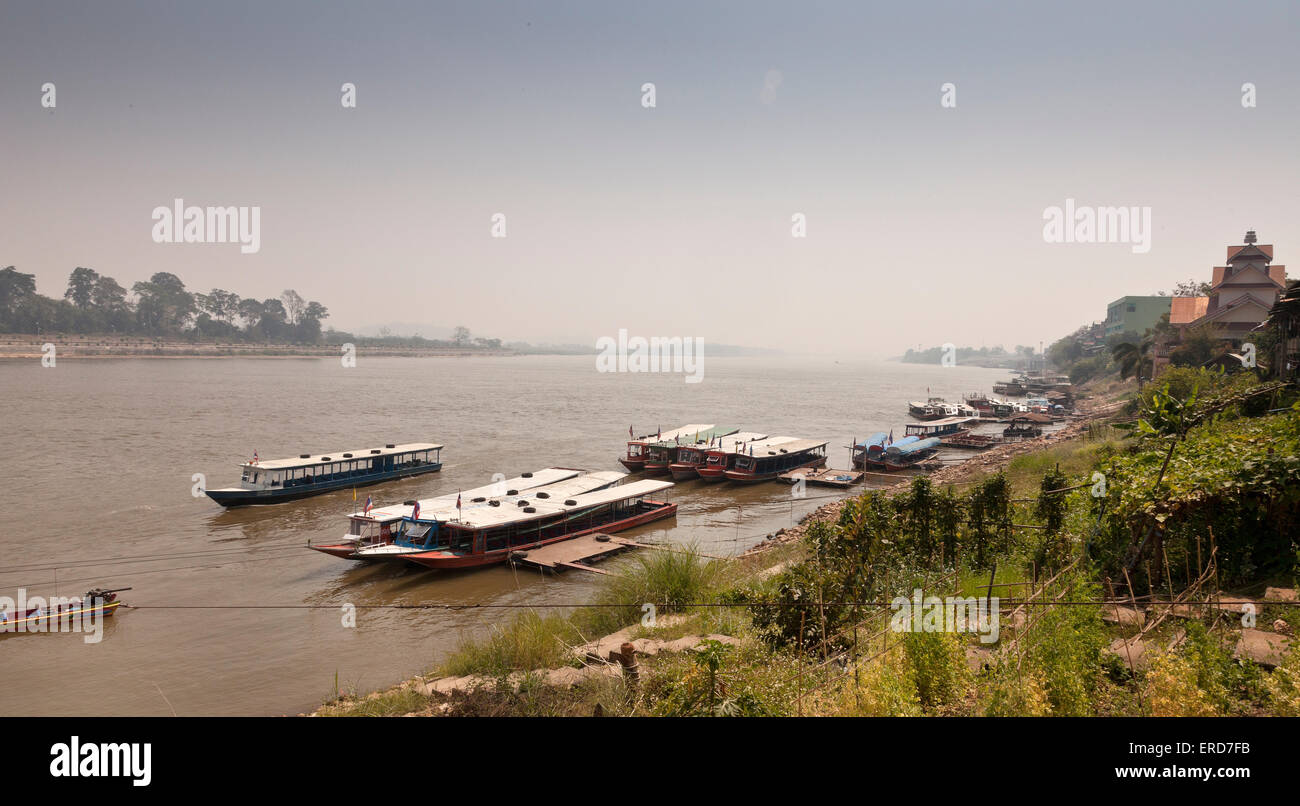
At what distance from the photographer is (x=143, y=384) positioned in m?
76.1

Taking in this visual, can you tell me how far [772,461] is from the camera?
36.5 metres

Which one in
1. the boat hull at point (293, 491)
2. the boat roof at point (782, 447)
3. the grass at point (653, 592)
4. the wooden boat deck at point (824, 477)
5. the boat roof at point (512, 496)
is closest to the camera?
the grass at point (653, 592)

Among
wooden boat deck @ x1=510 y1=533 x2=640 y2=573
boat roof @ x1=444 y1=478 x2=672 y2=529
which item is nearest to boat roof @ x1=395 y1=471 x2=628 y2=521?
boat roof @ x1=444 y1=478 x2=672 y2=529

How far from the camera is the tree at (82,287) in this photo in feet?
439

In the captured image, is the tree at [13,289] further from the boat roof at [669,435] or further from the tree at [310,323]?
the boat roof at [669,435]

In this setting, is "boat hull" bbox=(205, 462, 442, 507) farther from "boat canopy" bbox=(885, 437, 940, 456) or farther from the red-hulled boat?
"boat canopy" bbox=(885, 437, 940, 456)

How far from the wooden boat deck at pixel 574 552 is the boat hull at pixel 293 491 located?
13.5 m

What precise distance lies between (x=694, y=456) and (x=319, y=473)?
18.9 meters

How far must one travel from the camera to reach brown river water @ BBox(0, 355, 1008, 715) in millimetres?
14422

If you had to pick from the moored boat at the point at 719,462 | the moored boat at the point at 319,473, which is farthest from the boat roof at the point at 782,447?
the moored boat at the point at 319,473

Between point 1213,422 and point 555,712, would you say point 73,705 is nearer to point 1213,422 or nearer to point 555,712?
point 555,712

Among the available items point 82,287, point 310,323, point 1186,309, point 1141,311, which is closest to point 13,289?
point 82,287

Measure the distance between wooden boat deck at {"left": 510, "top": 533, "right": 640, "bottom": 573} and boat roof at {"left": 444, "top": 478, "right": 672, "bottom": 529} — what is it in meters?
1.12
